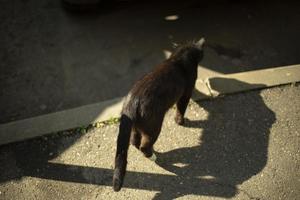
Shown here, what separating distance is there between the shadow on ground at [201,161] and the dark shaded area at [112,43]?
645 millimetres

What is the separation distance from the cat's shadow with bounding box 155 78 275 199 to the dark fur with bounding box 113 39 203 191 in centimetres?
50

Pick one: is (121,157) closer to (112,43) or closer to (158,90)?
(158,90)

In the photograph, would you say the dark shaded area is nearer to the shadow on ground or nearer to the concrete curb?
the concrete curb

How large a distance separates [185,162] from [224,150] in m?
0.51

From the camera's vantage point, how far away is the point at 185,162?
4.21 metres

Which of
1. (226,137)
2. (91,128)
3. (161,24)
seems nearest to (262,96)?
(226,137)

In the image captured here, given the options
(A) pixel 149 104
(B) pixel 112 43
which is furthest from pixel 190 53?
(B) pixel 112 43

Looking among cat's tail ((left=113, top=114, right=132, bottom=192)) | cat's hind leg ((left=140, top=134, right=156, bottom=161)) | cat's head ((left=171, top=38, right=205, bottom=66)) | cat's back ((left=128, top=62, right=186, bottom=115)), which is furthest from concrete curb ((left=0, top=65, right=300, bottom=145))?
cat's tail ((left=113, top=114, right=132, bottom=192))

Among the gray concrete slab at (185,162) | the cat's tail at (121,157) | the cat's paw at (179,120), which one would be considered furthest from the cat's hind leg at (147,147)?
the cat's paw at (179,120)

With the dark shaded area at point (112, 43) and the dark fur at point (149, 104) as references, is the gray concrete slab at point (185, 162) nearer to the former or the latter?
the dark fur at point (149, 104)

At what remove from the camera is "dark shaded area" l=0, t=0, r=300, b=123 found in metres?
→ 4.80

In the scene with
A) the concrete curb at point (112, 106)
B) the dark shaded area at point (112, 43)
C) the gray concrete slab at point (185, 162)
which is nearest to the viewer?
the gray concrete slab at point (185, 162)

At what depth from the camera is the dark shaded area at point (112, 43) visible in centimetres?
480

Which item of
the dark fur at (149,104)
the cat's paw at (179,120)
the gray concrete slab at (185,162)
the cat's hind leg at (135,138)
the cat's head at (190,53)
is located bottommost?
the gray concrete slab at (185,162)
